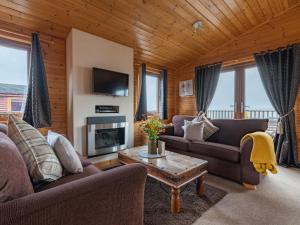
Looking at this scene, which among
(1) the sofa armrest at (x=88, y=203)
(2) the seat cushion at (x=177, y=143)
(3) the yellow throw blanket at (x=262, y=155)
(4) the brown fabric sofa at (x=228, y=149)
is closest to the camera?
(1) the sofa armrest at (x=88, y=203)

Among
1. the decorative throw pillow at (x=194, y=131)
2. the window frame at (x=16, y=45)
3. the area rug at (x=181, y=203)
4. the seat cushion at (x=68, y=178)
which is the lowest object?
the area rug at (x=181, y=203)

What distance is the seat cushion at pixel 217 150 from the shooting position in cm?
240

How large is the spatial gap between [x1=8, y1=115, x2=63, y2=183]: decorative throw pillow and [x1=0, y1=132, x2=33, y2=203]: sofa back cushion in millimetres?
280

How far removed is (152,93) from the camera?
4.70 metres

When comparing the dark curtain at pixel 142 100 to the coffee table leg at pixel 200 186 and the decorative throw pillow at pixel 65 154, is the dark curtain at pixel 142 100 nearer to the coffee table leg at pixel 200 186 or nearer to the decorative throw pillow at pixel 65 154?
the coffee table leg at pixel 200 186

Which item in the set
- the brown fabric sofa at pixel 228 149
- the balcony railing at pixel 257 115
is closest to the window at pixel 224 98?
→ the balcony railing at pixel 257 115

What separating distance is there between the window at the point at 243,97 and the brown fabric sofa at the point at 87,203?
3599 mm

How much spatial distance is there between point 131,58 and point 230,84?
247 centimetres

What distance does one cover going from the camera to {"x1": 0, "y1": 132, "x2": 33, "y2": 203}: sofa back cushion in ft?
2.39

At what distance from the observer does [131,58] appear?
3.69 meters

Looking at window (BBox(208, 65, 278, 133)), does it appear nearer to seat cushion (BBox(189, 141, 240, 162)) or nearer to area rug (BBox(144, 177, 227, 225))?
seat cushion (BBox(189, 141, 240, 162))

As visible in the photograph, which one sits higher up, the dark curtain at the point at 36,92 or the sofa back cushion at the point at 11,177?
the dark curtain at the point at 36,92

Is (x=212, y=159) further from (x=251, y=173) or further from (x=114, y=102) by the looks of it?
(x=114, y=102)

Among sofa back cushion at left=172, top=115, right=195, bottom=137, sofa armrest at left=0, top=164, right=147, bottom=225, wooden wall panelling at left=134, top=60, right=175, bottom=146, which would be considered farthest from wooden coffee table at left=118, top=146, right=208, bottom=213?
wooden wall panelling at left=134, top=60, right=175, bottom=146
